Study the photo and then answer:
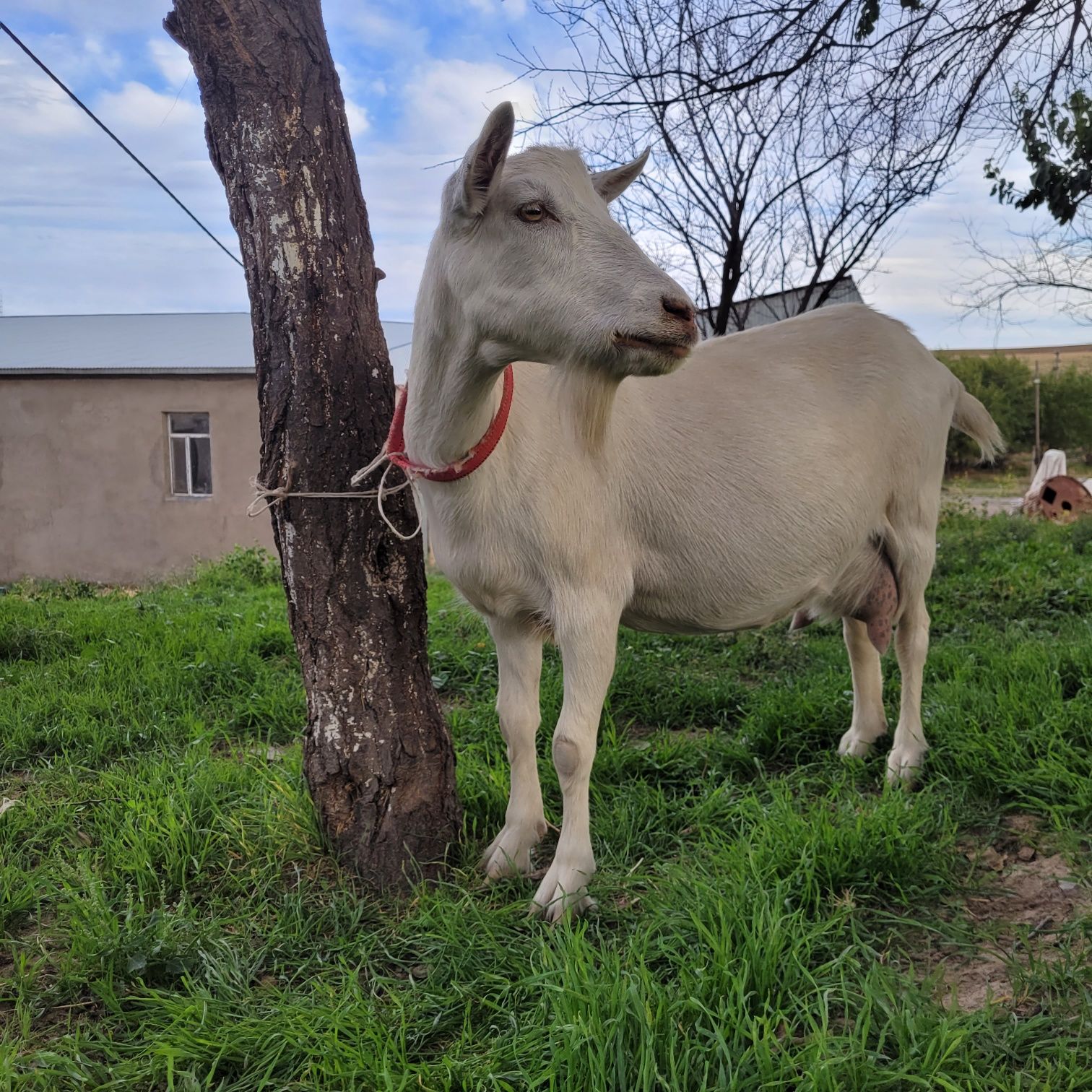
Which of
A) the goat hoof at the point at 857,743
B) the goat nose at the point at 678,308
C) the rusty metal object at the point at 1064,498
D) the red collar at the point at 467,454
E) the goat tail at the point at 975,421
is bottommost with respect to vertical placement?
the goat hoof at the point at 857,743

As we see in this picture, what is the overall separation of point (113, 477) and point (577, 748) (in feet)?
55.0

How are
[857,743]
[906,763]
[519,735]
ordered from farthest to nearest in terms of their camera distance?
[857,743] → [906,763] → [519,735]

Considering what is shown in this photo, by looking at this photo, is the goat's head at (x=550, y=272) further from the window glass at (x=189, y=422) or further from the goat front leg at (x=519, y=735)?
the window glass at (x=189, y=422)

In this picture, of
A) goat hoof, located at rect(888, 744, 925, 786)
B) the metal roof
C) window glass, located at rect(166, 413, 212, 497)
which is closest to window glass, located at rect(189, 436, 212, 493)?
window glass, located at rect(166, 413, 212, 497)

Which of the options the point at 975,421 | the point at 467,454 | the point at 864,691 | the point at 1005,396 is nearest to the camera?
the point at 467,454

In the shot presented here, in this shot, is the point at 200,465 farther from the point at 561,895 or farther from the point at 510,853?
the point at 561,895

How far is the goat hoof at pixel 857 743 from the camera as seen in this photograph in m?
3.84

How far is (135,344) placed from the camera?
19344 millimetres

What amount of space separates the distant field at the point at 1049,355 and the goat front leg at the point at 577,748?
1113 inches

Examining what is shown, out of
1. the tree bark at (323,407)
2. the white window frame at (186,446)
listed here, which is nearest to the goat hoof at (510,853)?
the tree bark at (323,407)

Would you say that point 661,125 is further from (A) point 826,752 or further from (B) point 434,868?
(B) point 434,868

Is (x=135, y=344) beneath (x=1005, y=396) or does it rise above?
above

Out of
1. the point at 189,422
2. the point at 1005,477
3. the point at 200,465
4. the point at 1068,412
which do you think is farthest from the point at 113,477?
the point at 1068,412

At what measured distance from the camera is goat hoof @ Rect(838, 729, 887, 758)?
3838 mm
